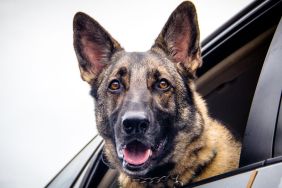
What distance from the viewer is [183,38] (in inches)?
151

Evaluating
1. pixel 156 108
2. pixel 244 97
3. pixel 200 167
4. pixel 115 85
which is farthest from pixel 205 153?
pixel 244 97

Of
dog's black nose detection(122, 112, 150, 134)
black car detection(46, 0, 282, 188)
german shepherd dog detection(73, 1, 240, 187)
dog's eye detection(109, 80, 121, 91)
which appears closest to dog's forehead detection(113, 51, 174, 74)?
german shepherd dog detection(73, 1, 240, 187)

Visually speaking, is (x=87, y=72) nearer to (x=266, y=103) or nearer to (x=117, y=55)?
(x=117, y=55)

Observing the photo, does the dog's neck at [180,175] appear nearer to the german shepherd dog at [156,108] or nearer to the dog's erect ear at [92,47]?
the german shepherd dog at [156,108]

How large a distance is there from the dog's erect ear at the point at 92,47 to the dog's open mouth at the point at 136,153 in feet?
3.28

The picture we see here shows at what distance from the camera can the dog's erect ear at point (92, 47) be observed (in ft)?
13.0

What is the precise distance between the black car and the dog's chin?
27cm

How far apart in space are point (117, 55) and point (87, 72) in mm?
281

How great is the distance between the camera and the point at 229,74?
377cm

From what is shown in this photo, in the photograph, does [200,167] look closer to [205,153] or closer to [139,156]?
[205,153]

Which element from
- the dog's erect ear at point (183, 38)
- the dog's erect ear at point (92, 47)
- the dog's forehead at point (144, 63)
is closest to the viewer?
the dog's erect ear at point (183, 38)

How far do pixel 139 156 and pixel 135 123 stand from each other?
8.1 inches

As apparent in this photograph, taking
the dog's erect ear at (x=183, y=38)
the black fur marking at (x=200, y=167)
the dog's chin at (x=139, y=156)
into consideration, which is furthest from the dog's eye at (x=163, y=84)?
the black fur marking at (x=200, y=167)

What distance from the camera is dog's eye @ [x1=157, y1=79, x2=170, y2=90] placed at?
3.64 meters
